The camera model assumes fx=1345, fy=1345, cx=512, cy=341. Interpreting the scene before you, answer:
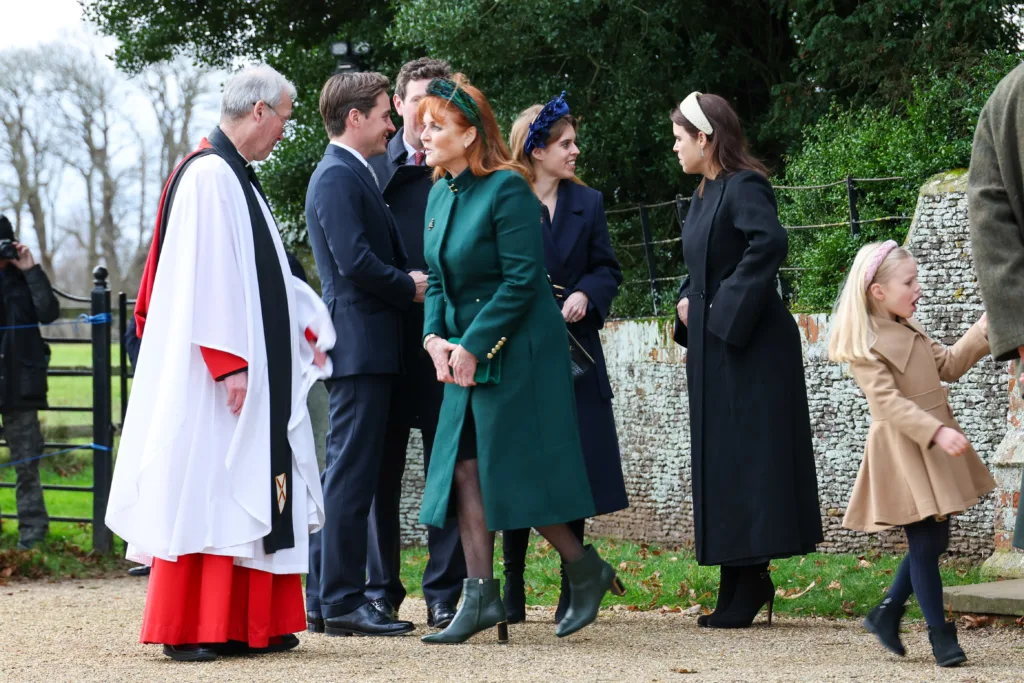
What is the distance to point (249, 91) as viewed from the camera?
196 inches

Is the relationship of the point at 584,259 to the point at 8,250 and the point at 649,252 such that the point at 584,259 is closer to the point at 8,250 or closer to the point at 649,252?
the point at 8,250

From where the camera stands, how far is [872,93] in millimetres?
11453

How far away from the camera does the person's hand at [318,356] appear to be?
5184mm

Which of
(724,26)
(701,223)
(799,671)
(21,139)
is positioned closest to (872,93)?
(724,26)

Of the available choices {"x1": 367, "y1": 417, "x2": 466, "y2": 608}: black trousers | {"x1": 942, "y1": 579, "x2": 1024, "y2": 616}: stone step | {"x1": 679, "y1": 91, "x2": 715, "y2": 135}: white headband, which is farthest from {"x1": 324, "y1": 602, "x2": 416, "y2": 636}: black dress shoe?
{"x1": 679, "y1": 91, "x2": 715, "y2": 135}: white headband

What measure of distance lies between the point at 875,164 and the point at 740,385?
4296mm

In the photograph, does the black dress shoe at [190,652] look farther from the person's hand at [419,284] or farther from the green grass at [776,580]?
the green grass at [776,580]

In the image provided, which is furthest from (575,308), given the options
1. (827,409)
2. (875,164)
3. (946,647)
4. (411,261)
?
(875,164)

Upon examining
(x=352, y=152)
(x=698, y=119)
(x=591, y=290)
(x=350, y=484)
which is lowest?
(x=350, y=484)

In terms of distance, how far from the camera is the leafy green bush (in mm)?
8898

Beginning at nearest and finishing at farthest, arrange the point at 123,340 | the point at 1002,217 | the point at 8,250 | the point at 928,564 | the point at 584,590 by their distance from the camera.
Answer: the point at 1002,217
the point at 928,564
the point at 584,590
the point at 8,250
the point at 123,340

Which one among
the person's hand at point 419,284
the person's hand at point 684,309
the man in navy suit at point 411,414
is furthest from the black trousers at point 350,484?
the person's hand at point 684,309

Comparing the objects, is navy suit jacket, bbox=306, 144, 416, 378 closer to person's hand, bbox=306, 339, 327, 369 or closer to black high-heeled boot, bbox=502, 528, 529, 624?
person's hand, bbox=306, 339, 327, 369

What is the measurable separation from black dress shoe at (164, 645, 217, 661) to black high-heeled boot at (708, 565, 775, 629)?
6.68 feet
